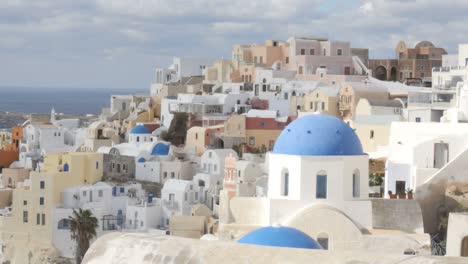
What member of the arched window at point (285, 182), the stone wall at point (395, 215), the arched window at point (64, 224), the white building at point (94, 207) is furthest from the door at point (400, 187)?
the arched window at point (64, 224)

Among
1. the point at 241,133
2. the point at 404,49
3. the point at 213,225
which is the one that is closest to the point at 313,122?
the point at 213,225

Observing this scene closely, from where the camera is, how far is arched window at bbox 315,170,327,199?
18406 mm

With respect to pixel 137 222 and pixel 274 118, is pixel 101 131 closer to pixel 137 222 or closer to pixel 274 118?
pixel 274 118

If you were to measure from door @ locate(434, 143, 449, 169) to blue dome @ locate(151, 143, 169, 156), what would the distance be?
15452 millimetres

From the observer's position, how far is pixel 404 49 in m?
53.4

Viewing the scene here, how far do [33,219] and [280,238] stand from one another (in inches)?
766

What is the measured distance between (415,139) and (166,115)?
19.7 m

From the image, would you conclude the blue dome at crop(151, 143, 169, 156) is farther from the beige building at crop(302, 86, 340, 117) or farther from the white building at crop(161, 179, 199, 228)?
the beige building at crop(302, 86, 340, 117)

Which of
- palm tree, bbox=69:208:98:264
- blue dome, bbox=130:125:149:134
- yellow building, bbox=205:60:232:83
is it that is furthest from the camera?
yellow building, bbox=205:60:232:83

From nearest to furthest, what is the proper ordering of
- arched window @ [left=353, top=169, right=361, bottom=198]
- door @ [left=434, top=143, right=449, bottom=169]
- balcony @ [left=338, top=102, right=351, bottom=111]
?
arched window @ [left=353, top=169, right=361, bottom=198] < door @ [left=434, top=143, right=449, bottom=169] < balcony @ [left=338, top=102, right=351, bottom=111]

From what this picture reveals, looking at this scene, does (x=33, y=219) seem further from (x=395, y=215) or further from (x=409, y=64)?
(x=409, y=64)

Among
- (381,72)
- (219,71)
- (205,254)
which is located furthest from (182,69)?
(205,254)

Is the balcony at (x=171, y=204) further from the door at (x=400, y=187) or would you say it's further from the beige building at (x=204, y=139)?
the door at (x=400, y=187)

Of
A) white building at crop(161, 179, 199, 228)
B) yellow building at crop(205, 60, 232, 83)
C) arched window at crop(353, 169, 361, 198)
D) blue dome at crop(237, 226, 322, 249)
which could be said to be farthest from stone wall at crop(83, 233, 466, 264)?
yellow building at crop(205, 60, 232, 83)
